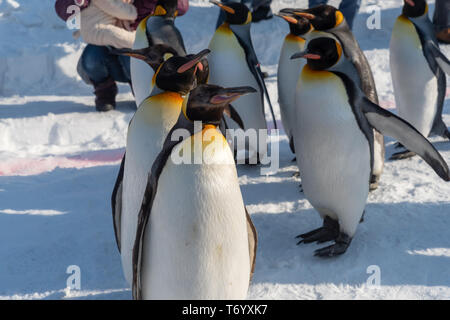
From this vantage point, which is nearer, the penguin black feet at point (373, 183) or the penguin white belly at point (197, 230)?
the penguin white belly at point (197, 230)

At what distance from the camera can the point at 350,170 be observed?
82.6 inches

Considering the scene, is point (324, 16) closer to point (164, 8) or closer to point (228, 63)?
point (228, 63)

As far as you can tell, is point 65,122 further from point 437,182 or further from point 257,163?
point 437,182

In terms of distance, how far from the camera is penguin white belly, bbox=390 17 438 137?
293 centimetres

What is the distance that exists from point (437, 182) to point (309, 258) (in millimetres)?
985

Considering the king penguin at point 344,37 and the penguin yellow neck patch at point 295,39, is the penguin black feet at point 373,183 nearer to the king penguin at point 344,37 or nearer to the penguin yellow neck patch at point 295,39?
the king penguin at point 344,37

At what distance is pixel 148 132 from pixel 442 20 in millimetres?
4049

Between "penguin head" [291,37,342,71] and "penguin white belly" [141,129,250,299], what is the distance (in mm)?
725

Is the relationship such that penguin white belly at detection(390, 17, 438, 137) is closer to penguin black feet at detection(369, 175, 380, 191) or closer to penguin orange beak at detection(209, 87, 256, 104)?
penguin black feet at detection(369, 175, 380, 191)

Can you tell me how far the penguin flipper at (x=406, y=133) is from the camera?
1.94 m

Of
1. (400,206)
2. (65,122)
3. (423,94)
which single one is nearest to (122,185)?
(400,206)

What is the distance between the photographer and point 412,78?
3.00 metres

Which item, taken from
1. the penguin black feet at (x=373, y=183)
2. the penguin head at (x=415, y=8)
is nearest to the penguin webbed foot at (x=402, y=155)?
the penguin black feet at (x=373, y=183)

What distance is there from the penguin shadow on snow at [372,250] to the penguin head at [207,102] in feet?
2.43
